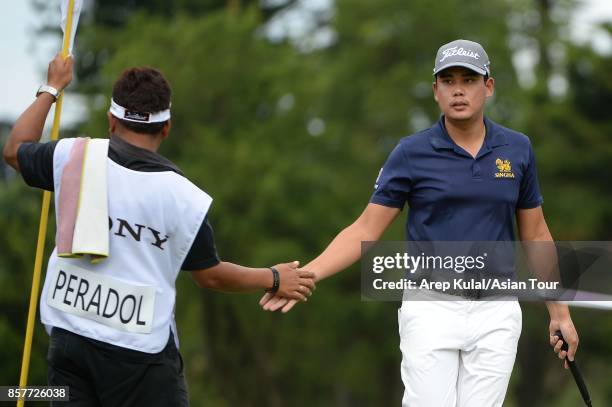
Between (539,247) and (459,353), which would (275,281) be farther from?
(539,247)

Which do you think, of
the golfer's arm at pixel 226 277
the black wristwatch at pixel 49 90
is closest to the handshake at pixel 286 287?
the golfer's arm at pixel 226 277

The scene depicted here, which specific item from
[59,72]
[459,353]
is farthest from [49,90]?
[459,353]

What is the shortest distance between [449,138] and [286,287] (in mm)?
1222

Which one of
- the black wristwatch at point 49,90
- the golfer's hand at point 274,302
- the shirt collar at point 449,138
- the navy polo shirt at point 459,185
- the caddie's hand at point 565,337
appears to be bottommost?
the caddie's hand at point 565,337

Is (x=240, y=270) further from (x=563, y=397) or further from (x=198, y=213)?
(x=563, y=397)

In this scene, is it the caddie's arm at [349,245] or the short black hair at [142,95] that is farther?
the caddie's arm at [349,245]

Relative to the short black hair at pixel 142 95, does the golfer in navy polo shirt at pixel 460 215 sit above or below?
below

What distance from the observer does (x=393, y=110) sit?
35.5 meters

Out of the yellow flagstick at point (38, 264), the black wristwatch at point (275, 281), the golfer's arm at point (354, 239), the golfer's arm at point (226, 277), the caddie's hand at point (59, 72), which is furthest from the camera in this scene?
the golfer's arm at point (354, 239)

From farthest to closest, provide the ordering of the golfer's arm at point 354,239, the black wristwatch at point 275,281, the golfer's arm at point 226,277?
1. the golfer's arm at point 354,239
2. the black wristwatch at point 275,281
3. the golfer's arm at point 226,277

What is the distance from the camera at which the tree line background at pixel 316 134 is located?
3039 cm

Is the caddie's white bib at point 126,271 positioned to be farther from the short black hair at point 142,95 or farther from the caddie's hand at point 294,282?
the caddie's hand at point 294,282

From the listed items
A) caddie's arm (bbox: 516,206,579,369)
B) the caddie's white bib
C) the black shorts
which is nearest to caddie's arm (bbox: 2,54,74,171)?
the caddie's white bib

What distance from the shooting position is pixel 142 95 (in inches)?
234
